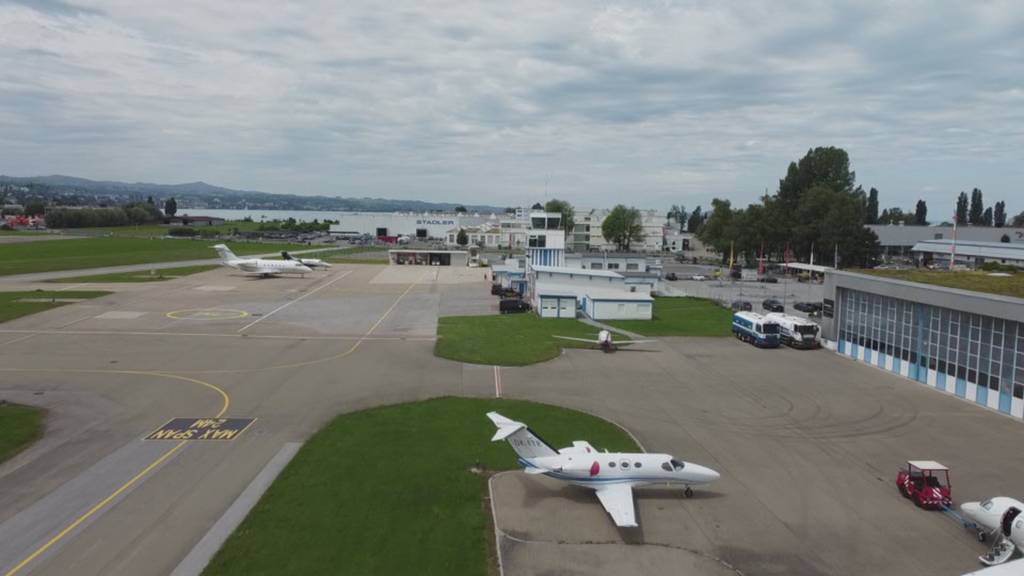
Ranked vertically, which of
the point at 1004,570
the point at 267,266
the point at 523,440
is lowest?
the point at 1004,570

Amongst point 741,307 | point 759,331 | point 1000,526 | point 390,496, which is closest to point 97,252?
point 741,307

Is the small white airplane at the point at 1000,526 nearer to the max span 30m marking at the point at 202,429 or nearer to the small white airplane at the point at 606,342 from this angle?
the small white airplane at the point at 606,342

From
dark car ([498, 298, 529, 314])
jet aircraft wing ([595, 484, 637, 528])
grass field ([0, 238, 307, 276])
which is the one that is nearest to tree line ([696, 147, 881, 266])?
dark car ([498, 298, 529, 314])

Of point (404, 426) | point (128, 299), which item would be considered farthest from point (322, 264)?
point (404, 426)

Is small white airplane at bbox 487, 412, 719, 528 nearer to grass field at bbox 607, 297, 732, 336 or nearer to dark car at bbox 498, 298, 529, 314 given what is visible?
grass field at bbox 607, 297, 732, 336

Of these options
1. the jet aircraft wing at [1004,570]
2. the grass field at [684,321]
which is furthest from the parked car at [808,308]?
the jet aircraft wing at [1004,570]

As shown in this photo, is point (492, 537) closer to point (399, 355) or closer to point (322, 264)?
point (399, 355)

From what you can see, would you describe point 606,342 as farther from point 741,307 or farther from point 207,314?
point 207,314
